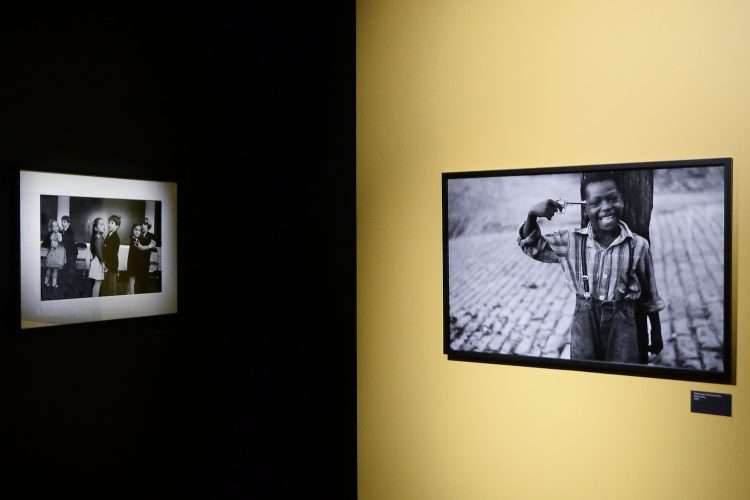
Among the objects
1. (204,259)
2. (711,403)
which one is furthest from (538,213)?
(204,259)

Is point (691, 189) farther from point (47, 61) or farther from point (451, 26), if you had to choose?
point (47, 61)

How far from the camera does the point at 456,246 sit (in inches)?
115

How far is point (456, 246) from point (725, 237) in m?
1.03

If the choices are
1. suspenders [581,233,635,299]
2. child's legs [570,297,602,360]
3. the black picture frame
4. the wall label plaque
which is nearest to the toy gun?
suspenders [581,233,635,299]

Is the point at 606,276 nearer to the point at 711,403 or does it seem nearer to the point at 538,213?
the point at 538,213

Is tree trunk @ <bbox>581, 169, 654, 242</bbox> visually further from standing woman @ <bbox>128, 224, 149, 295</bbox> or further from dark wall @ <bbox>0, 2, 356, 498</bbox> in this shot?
standing woman @ <bbox>128, 224, 149, 295</bbox>

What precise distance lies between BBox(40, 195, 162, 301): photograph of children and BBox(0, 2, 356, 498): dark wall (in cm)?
12

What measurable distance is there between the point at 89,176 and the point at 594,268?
6.19ft

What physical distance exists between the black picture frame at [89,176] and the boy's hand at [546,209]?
142 centimetres

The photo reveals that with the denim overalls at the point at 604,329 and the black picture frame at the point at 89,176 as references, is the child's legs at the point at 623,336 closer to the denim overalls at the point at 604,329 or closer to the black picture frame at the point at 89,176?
the denim overalls at the point at 604,329

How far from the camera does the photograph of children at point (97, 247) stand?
224 centimetres

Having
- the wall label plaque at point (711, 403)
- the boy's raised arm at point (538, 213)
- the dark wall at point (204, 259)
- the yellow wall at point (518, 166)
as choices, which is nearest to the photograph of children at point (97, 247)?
the dark wall at point (204, 259)

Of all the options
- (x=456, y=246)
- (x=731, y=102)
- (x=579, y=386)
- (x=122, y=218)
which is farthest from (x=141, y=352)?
(x=731, y=102)

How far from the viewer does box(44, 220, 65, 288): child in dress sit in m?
2.23
